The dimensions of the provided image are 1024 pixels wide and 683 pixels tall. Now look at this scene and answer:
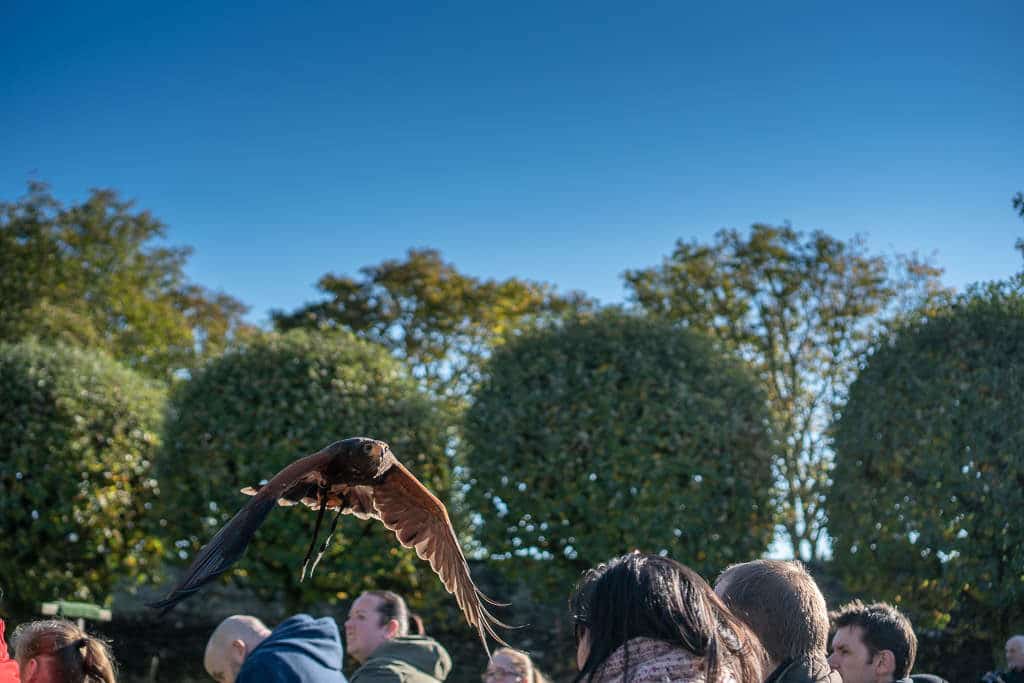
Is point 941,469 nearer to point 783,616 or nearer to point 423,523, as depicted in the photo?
point 423,523

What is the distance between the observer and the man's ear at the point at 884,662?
4.77 m

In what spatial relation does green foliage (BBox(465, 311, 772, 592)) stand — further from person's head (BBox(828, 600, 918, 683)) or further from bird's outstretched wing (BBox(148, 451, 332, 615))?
bird's outstretched wing (BBox(148, 451, 332, 615))

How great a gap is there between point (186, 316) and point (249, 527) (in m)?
25.7

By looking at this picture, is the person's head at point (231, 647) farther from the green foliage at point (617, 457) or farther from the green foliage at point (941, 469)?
the green foliage at point (941, 469)

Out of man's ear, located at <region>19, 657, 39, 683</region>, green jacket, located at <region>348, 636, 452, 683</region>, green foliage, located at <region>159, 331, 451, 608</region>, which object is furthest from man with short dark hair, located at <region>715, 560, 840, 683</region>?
green foliage, located at <region>159, 331, 451, 608</region>

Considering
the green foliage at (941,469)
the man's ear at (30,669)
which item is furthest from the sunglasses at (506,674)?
the green foliage at (941,469)

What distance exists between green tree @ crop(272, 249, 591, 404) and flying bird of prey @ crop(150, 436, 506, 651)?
61.8 feet

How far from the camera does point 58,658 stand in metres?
4.72

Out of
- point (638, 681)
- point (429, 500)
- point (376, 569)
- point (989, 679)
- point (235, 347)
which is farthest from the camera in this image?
point (235, 347)

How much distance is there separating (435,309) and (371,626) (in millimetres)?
20050

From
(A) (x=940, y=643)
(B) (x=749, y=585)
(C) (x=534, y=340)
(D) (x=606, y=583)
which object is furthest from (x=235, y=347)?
(D) (x=606, y=583)

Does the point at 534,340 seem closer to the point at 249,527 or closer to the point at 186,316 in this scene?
the point at 249,527

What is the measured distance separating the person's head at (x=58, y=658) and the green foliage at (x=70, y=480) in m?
9.09

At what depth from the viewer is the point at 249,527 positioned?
12.9 ft
